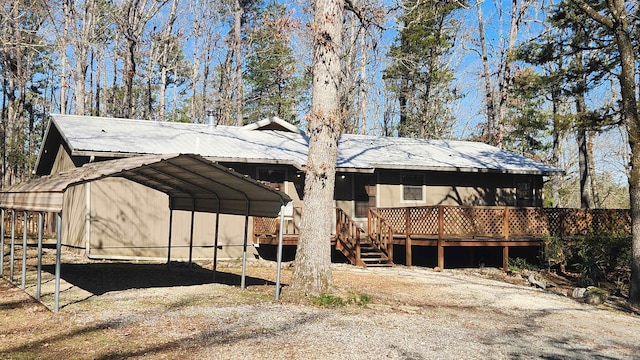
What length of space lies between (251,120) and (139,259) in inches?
831

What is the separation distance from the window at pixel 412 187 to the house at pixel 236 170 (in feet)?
0.12

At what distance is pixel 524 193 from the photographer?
1967 centimetres

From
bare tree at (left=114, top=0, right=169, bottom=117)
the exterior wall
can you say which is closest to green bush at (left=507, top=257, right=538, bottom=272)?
the exterior wall

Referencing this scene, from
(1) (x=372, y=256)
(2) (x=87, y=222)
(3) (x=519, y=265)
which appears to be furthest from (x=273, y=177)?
(3) (x=519, y=265)

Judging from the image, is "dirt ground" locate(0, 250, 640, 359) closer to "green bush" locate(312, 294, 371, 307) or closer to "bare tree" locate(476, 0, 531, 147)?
"green bush" locate(312, 294, 371, 307)

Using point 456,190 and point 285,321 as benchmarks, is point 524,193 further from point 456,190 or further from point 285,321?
point 285,321

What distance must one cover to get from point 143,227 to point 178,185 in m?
4.43

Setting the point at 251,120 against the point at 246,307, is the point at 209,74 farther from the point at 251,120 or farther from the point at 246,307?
the point at 246,307

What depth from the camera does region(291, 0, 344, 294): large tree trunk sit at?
346 inches

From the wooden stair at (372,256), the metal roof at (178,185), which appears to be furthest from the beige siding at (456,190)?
the metal roof at (178,185)

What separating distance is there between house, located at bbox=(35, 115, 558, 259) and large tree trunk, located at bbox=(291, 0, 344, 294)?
2684 millimetres

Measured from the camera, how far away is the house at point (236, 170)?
14.0m

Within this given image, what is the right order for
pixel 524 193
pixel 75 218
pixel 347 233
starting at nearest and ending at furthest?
pixel 75 218 < pixel 347 233 < pixel 524 193

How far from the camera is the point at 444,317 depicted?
8336mm
